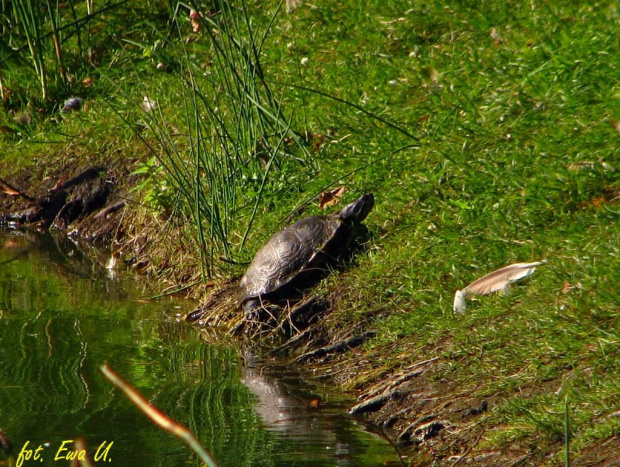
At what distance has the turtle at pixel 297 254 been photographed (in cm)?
445

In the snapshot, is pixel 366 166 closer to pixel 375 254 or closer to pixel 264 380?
pixel 375 254

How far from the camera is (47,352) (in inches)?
161

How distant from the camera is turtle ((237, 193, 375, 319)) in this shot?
175 inches

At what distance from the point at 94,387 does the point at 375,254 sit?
4.91ft

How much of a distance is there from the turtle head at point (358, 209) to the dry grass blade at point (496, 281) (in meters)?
0.90

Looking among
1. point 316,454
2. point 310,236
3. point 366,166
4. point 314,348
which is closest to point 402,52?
point 366,166

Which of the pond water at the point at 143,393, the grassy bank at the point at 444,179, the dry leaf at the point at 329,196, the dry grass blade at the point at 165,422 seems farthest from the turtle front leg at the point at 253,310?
the dry grass blade at the point at 165,422

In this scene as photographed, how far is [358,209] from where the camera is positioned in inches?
180

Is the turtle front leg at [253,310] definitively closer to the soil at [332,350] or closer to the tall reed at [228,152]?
the soil at [332,350]

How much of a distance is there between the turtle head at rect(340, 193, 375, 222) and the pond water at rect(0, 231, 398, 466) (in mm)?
832

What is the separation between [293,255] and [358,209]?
1.24ft

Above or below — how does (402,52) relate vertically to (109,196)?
above

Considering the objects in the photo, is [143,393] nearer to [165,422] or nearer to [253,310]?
[253,310]

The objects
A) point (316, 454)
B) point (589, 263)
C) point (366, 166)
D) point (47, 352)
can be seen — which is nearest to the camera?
point (316, 454)
